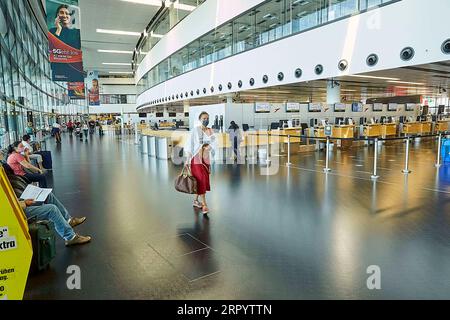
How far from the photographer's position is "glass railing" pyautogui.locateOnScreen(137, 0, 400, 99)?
11312 mm

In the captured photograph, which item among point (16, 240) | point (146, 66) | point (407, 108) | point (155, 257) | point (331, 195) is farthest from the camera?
point (146, 66)

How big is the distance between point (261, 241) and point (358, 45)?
8.92m

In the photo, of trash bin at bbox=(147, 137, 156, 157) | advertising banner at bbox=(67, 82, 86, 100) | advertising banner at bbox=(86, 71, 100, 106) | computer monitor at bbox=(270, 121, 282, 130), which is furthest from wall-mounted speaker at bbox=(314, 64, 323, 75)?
advertising banner at bbox=(86, 71, 100, 106)

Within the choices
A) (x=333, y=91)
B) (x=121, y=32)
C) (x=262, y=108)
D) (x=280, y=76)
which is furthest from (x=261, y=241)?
(x=121, y=32)

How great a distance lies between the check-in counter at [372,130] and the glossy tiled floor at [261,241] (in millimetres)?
9403

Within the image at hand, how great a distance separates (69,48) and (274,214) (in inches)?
399

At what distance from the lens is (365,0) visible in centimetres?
1026

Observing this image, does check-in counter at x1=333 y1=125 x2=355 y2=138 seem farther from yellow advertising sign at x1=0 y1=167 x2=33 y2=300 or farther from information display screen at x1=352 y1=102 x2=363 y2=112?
yellow advertising sign at x1=0 y1=167 x2=33 y2=300

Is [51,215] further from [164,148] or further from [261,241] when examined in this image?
[164,148]

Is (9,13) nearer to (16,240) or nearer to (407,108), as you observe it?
(16,240)

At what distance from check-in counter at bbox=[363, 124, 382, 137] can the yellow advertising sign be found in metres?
16.6

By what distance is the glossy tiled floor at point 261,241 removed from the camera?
2826mm

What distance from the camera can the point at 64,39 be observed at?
11086 millimetres
